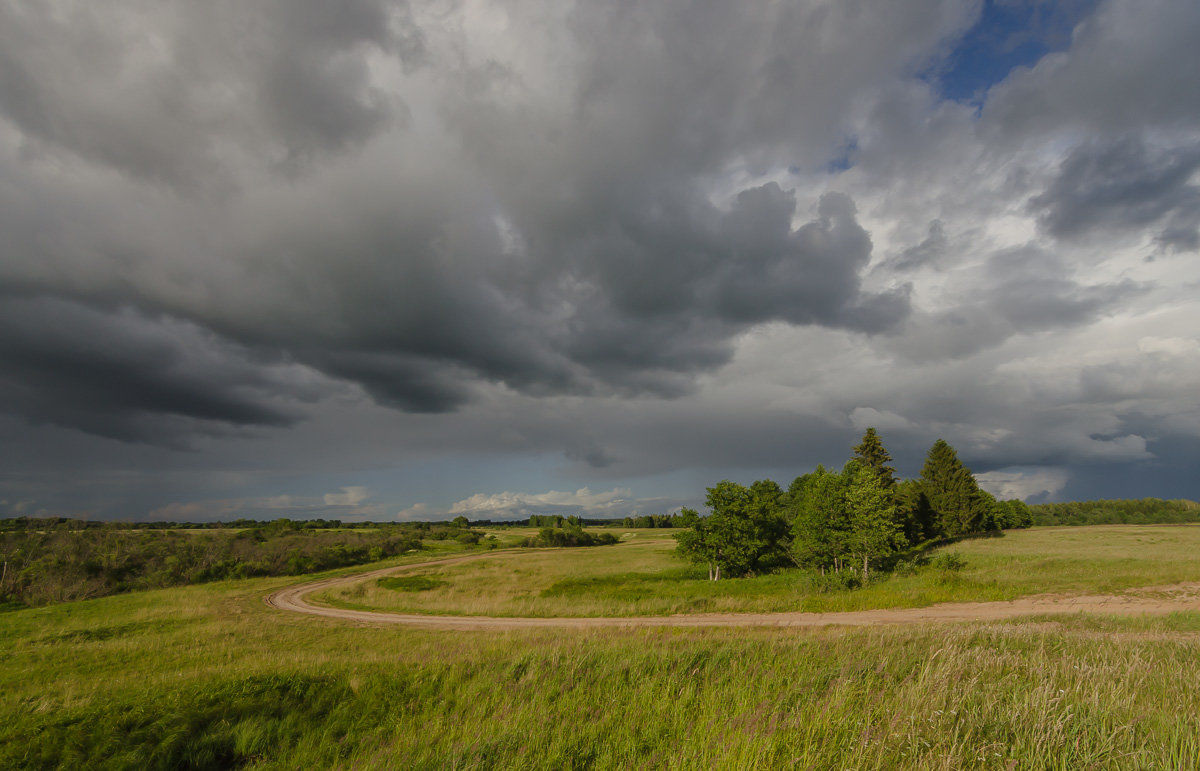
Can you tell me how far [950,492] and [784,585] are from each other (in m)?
46.9

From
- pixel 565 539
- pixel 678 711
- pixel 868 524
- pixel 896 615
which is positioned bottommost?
pixel 565 539

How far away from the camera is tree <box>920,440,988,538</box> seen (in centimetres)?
6731

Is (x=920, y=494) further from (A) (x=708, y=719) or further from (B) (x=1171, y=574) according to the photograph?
(A) (x=708, y=719)

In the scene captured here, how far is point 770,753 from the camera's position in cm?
460

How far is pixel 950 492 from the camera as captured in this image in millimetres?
67875

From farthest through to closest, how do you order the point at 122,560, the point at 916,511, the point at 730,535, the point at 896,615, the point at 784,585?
the point at 916,511 < the point at 122,560 < the point at 730,535 < the point at 784,585 < the point at 896,615

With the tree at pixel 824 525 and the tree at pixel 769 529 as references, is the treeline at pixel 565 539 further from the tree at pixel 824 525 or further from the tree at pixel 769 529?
the tree at pixel 824 525

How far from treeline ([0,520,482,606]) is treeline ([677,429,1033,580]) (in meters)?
70.6

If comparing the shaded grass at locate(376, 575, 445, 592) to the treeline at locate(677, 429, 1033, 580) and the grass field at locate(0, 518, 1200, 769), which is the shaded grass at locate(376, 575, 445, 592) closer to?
the treeline at locate(677, 429, 1033, 580)

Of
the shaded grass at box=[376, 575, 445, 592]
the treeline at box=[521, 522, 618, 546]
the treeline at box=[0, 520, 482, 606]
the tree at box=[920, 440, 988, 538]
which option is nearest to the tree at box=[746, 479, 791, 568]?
the tree at box=[920, 440, 988, 538]

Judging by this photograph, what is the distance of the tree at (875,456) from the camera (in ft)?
195

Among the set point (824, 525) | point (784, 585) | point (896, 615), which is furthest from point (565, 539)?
point (896, 615)

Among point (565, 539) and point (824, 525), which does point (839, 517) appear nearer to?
point (824, 525)

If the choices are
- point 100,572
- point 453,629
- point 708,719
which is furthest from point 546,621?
point 100,572
